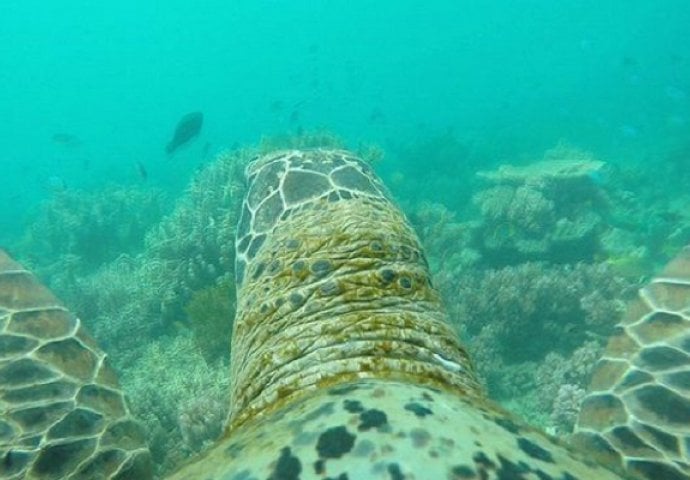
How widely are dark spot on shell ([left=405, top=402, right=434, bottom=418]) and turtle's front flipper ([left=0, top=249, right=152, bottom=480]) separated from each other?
137cm

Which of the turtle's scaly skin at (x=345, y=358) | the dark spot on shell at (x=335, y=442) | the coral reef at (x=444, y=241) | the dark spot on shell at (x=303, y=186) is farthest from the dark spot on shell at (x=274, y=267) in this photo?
the coral reef at (x=444, y=241)

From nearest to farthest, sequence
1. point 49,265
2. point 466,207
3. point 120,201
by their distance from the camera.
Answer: point 49,265 < point 466,207 < point 120,201

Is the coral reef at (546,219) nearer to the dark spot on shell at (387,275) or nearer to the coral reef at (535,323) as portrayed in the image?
the coral reef at (535,323)

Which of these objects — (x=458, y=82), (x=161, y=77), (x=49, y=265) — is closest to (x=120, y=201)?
(x=49, y=265)

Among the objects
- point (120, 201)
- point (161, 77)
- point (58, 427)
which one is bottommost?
point (58, 427)

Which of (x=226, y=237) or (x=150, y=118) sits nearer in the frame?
(x=226, y=237)

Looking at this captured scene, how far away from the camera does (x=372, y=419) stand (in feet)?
4.58

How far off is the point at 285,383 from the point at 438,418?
67cm

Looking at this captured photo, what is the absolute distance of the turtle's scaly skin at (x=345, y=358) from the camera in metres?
1.32

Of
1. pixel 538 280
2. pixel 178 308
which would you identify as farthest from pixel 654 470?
pixel 178 308

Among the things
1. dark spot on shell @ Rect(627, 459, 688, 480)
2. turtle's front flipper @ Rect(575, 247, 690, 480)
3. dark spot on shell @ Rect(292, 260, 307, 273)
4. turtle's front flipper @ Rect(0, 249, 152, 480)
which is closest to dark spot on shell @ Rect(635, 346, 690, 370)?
turtle's front flipper @ Rect(575, 247, 690, 480)

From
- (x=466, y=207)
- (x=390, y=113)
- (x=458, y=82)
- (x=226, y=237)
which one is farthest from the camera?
(x=458, y=82)

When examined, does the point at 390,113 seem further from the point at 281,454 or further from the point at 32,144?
the point at 32,144

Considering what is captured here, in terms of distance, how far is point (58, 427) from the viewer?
7.48 feet
